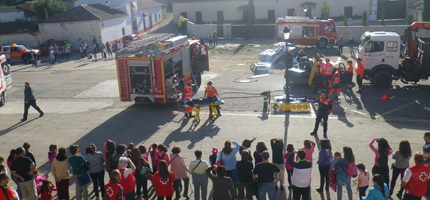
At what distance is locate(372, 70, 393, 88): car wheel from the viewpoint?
17.6m

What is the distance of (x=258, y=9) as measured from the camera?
1986 inches

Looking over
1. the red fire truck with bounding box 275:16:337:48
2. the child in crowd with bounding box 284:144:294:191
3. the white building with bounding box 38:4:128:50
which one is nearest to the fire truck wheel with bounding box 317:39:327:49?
the red fire truck with bounding box 275:16:337:48

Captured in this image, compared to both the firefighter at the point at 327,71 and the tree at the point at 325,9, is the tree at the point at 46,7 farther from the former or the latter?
the firefighter at the point at 327,71

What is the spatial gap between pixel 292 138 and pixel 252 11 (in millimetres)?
31544

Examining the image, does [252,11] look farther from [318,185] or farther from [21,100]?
[318,185]

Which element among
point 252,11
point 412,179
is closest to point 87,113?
point 412,179

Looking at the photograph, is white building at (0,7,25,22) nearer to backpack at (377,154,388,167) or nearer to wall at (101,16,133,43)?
wall at (101,16,133,43)

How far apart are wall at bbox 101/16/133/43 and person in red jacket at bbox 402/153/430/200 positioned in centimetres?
3392

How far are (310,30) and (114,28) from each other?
20.5 meters

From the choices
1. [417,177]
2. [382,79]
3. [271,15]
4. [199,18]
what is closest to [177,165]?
[417,177]

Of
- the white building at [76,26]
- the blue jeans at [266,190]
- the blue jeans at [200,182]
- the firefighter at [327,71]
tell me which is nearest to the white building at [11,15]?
the white building at [76,26]

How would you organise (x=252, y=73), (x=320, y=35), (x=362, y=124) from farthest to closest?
(x=320, y=35), (x=252, y=73), (x=362, y=124)

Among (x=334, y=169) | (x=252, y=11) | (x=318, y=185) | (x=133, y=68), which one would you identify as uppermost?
(x=252, y=11)

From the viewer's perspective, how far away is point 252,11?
136 ft
